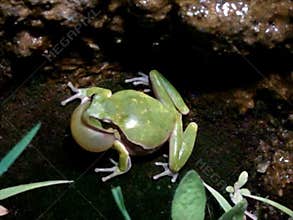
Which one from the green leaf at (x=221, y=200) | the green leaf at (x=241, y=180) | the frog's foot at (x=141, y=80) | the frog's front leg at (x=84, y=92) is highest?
the frog's front leg at (x=84, y=92)

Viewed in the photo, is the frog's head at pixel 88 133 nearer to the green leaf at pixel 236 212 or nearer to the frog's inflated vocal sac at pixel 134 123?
the frog's inflated vocal sac at pixel 134 123

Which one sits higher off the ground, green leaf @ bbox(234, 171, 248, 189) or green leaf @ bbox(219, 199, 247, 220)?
green leaf @ bbox(219, 199, 247, 220)

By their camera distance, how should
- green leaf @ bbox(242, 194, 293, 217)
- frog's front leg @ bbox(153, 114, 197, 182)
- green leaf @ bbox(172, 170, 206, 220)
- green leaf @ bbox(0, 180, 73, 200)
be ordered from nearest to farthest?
green leaf @ bbox(172, 170, 206, 220) < green leaf @ bbox(0, 180, 73, 200) < green leaf @ bbox(242, 194, 293, 217) < frog's front leg @ bbox(153, 114, 197, 182)

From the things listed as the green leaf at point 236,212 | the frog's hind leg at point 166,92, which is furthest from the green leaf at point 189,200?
the frog's hind leg at point 166,92

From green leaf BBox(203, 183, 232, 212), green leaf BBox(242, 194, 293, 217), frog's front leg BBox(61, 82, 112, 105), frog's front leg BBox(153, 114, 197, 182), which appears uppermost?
frog's front leg BBox(61, 82, 112, 105)

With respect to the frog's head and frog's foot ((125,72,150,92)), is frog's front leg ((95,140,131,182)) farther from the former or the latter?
frog's foot ((125,72,150,92))

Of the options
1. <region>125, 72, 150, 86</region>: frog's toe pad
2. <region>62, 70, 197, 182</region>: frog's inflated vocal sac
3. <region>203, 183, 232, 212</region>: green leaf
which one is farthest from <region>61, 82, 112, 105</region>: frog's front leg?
<region>203, 183, 232, 212</region>: green leaf

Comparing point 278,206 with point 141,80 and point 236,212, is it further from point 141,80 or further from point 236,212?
point 141,80
